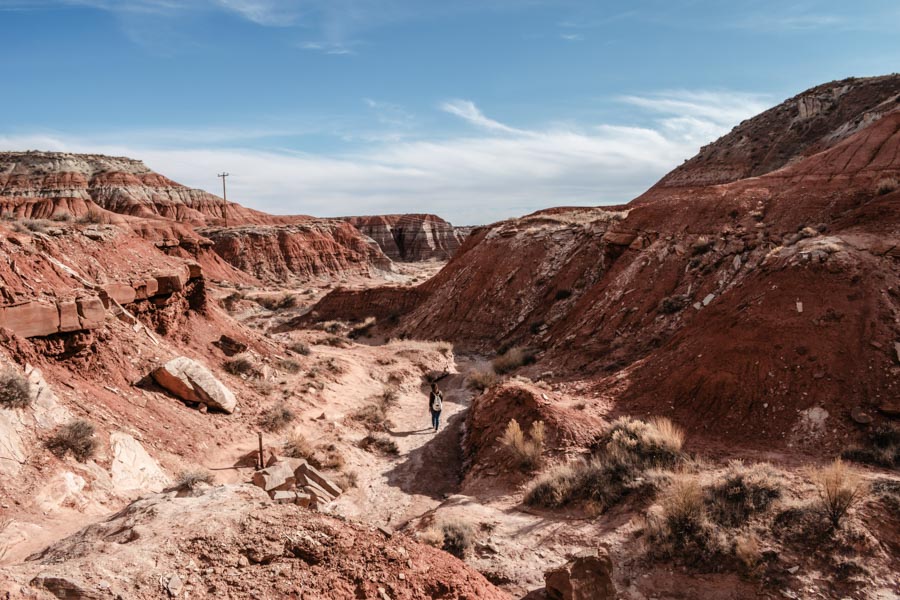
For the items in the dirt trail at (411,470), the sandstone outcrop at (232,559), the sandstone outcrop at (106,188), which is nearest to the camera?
the sandstone outcrop at (232,559)

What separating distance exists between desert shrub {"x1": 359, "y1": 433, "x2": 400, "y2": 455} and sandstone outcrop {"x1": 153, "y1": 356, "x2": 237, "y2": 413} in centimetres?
323

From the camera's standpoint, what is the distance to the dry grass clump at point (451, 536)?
301 inches

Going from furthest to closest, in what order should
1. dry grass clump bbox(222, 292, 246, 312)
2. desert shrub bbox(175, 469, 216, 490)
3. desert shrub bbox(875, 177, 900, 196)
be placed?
dry grass clump bbox(222, 292, 246, 312), desert shrub bbox(875, 177, 900, 196), desert shrub bbox(175, 469, 216, 490)

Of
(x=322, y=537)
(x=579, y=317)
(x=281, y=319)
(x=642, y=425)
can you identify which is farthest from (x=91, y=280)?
(x=281, y=319)

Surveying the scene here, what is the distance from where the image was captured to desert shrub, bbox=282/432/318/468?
1155 centimetres

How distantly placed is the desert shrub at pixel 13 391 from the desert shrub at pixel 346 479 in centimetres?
532

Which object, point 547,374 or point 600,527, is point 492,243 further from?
point 600,527

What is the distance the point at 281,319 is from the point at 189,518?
32.6 meters

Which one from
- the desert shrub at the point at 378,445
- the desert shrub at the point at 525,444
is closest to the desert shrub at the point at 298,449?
the desert shrub at the point at 378,445

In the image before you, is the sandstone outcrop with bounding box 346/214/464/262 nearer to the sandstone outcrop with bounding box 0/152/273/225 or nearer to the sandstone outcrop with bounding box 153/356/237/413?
the sandstone outcrop with bounding box 0/152/273/225

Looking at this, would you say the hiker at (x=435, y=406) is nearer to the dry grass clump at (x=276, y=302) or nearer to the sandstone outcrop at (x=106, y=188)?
the dry grass clump at (x=276, y=302)

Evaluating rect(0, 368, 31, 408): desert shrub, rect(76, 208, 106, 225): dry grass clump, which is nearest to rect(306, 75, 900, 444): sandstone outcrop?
rect(0, 368, 31, 408): desert shrub

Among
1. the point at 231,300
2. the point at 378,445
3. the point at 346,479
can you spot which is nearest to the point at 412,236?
the point at 231,300

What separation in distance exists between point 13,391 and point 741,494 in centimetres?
1065
